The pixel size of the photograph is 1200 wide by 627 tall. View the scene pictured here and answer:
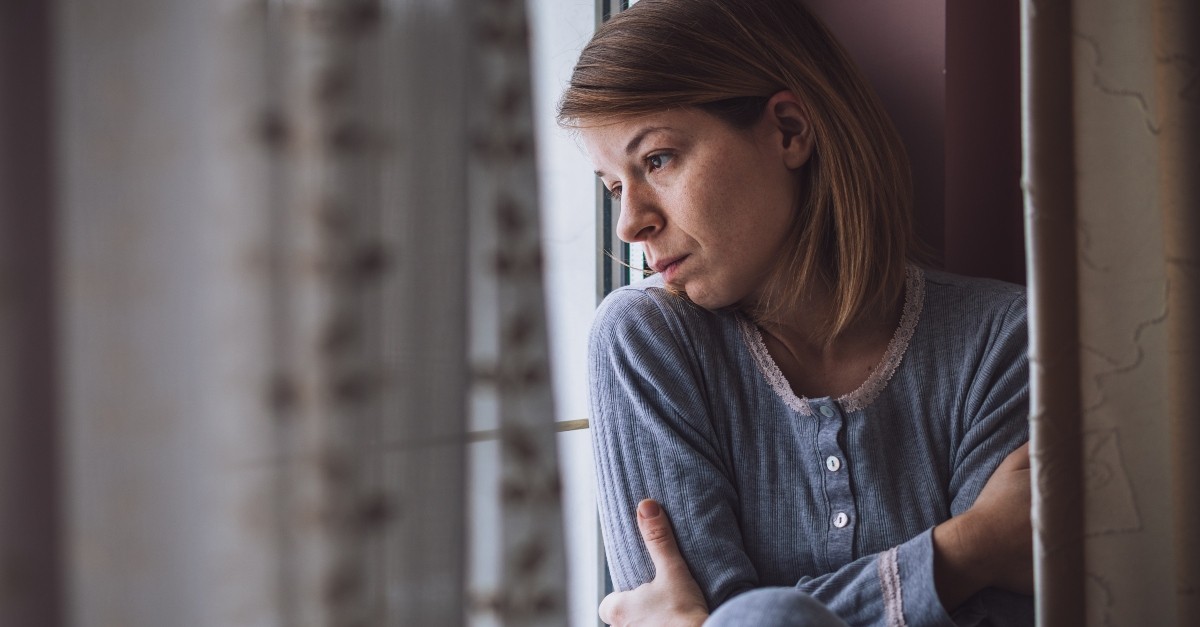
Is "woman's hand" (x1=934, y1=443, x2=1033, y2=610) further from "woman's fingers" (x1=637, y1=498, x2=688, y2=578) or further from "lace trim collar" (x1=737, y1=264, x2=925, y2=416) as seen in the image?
"woman's fingers" (x1=637, y1=498, x2=688, y2=578)

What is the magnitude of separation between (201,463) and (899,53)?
119 cm

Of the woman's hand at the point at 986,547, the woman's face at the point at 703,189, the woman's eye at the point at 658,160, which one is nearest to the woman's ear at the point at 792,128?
the woman's face at the point at 703,189

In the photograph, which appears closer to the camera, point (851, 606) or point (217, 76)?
point (217, 76)

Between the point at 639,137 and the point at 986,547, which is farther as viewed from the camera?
the point at 639,137

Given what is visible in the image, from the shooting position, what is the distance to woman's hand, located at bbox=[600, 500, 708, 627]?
1006 mm

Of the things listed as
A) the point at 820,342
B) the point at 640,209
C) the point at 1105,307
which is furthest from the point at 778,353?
the point at 1105,307

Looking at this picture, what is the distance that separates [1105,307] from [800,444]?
40 cm

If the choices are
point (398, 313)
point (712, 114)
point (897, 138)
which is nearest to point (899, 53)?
point (897, 138)

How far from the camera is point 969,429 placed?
110 centimetres

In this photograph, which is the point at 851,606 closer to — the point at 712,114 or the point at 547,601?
the point at 547,601

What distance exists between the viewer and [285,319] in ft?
2.03

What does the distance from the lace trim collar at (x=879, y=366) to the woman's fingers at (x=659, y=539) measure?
0.23m

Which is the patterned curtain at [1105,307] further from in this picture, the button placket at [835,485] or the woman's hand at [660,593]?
the woman's hand at [660,593]

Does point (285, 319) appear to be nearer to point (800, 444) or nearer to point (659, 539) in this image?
point (659, 539)
